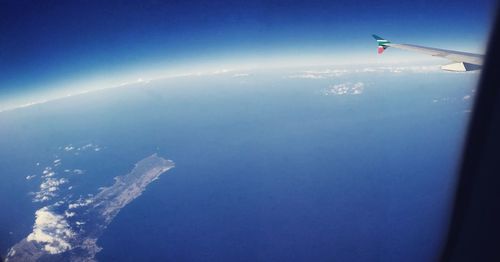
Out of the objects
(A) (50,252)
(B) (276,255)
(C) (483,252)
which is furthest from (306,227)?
(A) (50,252)

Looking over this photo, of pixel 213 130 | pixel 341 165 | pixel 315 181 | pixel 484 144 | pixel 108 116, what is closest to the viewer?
pixel 484 144

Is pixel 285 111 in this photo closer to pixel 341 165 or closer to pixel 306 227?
pixel 341 165

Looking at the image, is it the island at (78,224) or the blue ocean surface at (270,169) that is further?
the island at (78,224)

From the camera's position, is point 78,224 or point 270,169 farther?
point 270,169

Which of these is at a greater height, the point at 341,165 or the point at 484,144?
the point at 484,144

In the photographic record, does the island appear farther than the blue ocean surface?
Yes

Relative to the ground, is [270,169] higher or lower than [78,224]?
higher

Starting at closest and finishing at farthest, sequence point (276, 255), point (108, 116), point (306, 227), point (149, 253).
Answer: point (276, 255)
point (149, 253)
point (306, 227)
point (108, 116)

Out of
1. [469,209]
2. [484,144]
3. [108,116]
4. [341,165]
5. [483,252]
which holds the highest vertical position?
[484,144]
